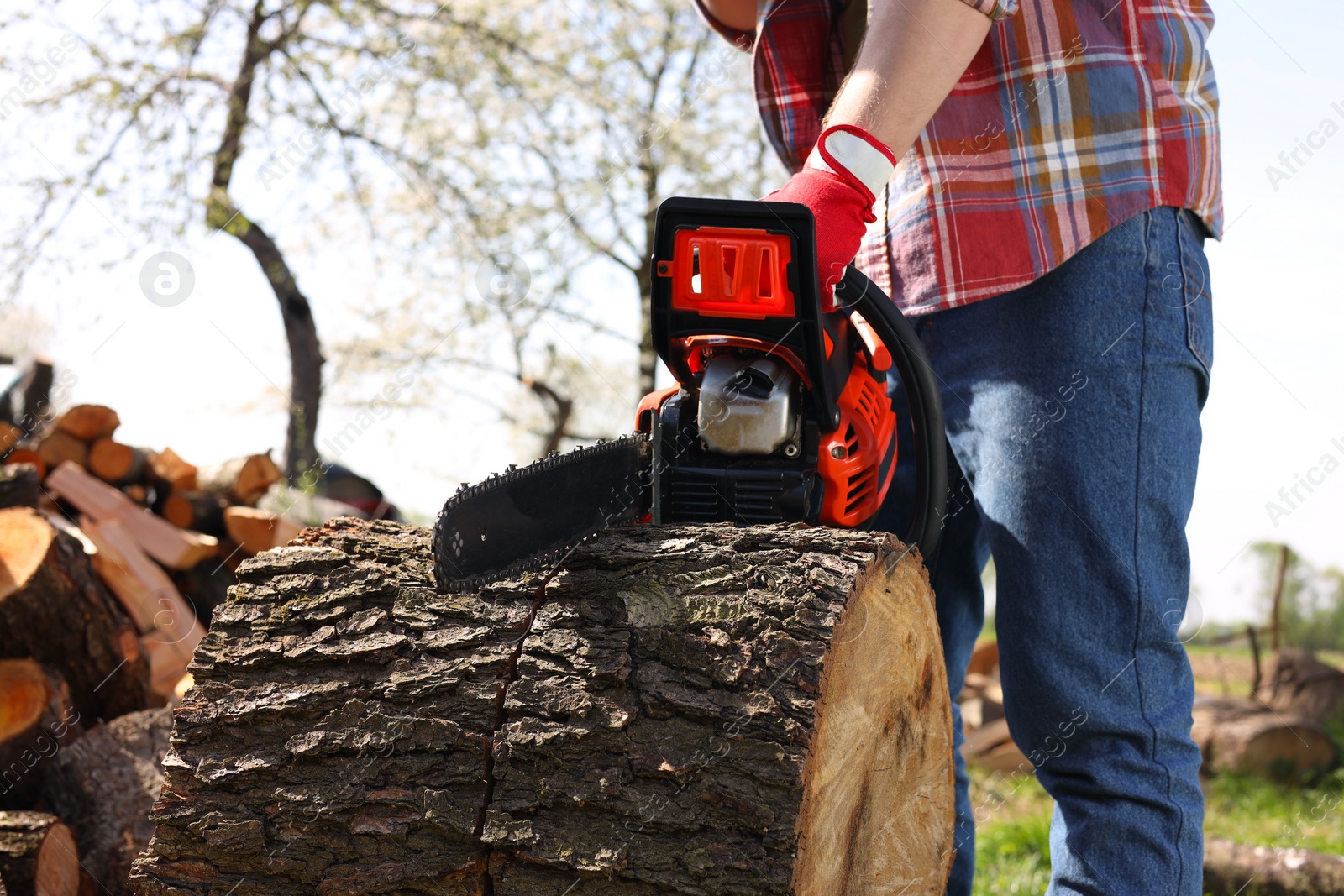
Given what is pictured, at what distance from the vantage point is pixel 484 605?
1.51 metres

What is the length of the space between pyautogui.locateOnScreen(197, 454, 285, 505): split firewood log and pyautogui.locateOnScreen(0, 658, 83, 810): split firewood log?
238cm

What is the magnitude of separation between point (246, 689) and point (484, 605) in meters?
0.40

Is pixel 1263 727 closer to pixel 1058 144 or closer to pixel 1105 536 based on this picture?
pixel 1105 536

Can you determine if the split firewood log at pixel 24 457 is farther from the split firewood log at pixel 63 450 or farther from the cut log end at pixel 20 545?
the cut log end at pixel 20 545

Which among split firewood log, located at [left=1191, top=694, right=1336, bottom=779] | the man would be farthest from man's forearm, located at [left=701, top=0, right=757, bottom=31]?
split firewood log, located at [left=1191, top=694, right=1336, bottom=779]

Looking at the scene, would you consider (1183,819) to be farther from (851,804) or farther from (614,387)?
(614,387)

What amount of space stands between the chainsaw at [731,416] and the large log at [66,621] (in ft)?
6.72

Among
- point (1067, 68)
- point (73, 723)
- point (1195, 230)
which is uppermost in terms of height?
point (1067, 68)

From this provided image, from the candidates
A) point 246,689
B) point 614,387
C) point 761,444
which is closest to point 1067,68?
point 761,444

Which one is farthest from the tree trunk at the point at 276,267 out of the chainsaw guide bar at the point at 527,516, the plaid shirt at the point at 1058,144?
the plaid shirt at the point at 1058,144

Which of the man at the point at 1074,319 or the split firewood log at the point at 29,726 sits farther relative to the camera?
the split firewood log at the point at 29,726

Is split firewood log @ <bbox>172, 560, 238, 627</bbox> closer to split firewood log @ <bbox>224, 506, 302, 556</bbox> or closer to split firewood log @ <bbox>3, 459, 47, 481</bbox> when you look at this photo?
split firewood log @ <bbox>224, 506, 302, 556</bbox>

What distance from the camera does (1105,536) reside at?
68.2 inches

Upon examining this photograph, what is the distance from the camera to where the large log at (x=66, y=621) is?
2875 millimetres
